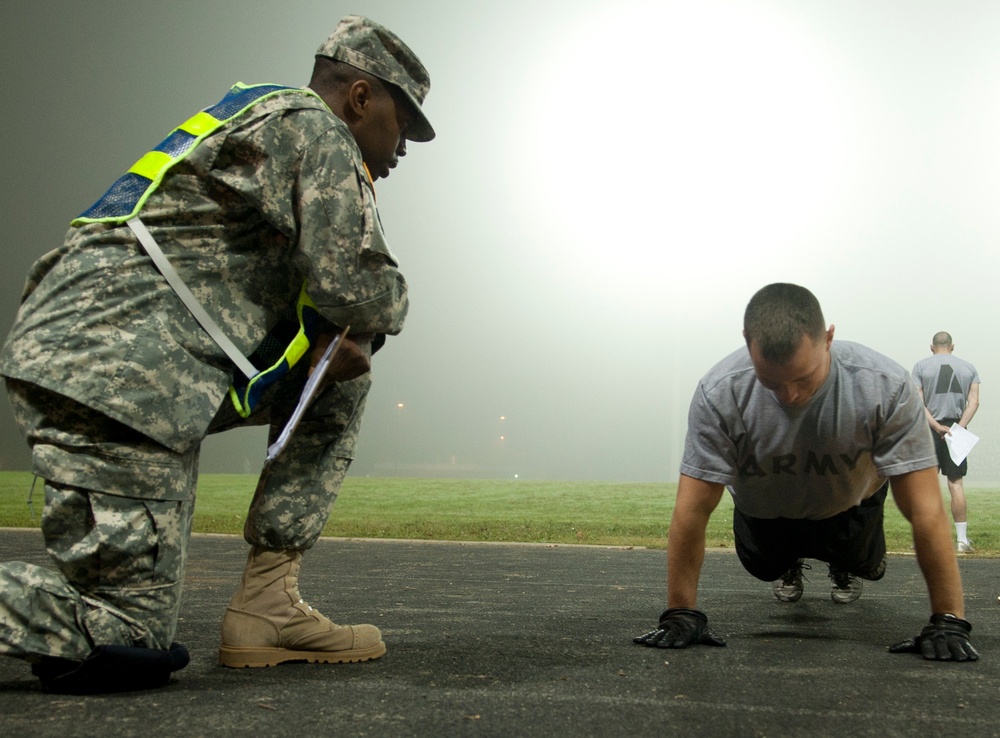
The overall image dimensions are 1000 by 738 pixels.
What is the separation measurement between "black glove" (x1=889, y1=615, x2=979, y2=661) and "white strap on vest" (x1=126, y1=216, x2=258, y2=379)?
1490 mm

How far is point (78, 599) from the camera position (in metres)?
1.35

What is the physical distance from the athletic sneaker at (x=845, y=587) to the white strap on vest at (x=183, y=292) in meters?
2.06

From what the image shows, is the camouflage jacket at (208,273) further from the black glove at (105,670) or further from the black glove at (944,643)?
the black glove at (944,643)

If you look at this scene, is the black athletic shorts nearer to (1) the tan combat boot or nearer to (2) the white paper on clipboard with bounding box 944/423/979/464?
(1) the tan combat boot

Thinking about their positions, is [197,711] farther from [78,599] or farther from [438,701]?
[438,701]

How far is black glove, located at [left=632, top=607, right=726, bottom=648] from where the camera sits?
1.92m

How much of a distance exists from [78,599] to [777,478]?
1.57 metres

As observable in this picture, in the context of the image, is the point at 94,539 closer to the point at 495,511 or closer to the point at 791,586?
the point at 791,586

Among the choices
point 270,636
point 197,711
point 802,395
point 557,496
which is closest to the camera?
point 197,711

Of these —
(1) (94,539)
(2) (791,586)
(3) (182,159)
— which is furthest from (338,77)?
(2) (791,586)

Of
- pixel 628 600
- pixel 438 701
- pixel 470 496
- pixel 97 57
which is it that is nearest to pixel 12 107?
pixel 97 57

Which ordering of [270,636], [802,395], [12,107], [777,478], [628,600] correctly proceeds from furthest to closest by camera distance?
[12,107] → [628,600] → [777,478] → [802,395] → [270,636]

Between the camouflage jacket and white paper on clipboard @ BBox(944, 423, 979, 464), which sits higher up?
the camouflage jacket

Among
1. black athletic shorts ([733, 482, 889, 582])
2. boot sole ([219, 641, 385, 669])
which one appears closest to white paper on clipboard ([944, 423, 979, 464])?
black athletic shorts ([733, 482, 889, 582])
